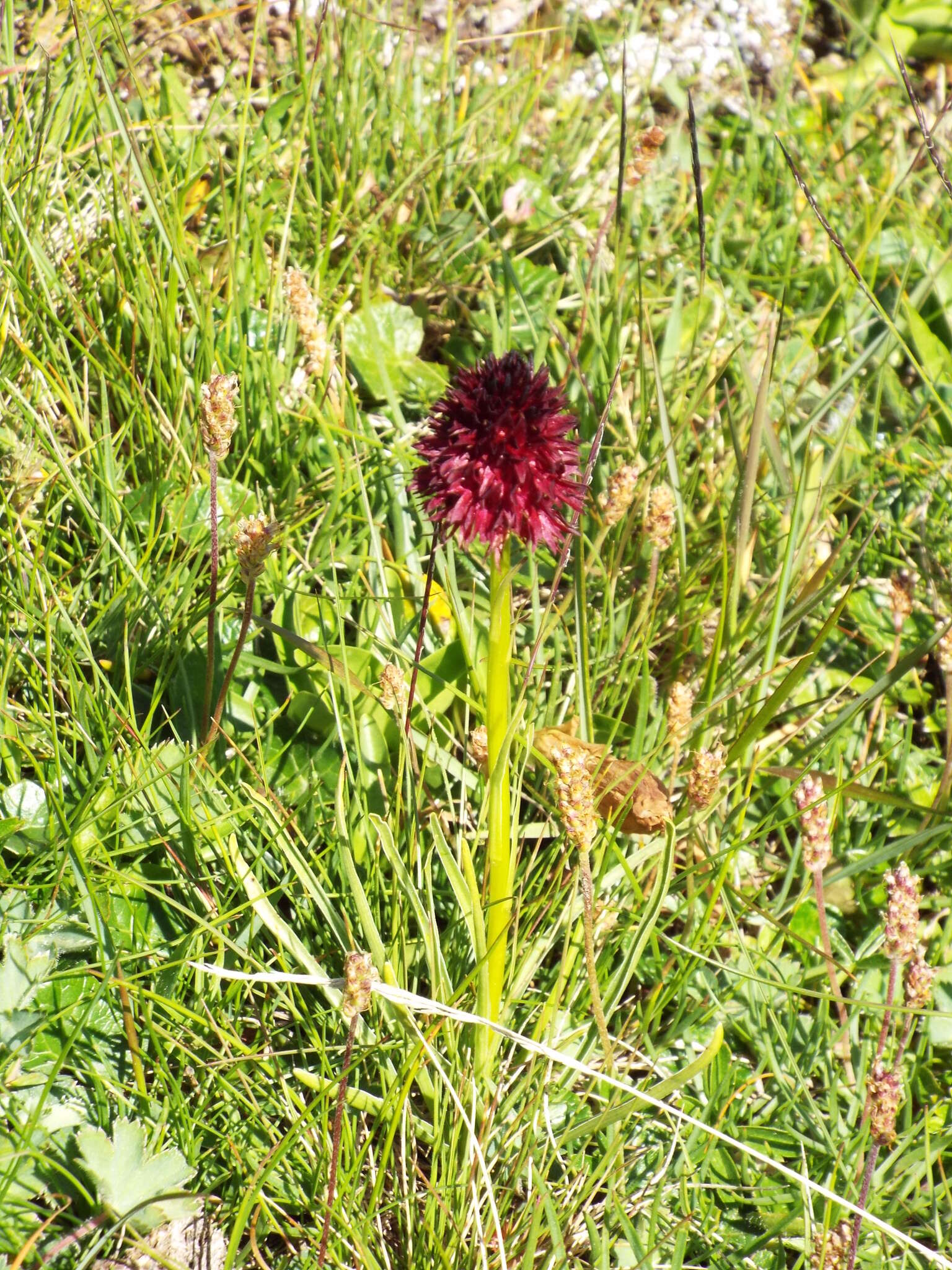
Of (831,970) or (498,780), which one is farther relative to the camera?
(831,970)

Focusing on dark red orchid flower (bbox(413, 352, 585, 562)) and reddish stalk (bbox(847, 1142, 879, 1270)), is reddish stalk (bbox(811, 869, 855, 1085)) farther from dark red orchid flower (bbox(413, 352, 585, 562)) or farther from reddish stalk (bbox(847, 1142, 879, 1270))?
dark red orchid flower (bbox(413, 352, 585, 562))

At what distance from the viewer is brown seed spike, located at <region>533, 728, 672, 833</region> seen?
180cm

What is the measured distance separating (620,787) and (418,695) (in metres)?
0.43

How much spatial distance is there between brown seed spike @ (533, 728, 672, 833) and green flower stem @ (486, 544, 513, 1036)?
→ 196 millimetres

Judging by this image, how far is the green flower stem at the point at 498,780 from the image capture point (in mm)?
1426

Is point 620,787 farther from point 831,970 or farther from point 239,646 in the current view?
point 239,646

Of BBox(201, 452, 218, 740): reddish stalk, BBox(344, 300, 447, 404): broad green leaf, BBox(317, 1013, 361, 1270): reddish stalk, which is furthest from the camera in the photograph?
BBox(344, 300, 447, 404): broad green leaf

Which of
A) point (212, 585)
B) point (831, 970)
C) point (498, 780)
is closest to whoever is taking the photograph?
point (498, 780)

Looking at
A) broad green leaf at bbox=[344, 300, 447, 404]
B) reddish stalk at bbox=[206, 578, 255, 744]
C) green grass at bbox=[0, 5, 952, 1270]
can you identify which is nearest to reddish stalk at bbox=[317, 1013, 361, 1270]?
green grass at bbox=[0, 5, 952, 1270]

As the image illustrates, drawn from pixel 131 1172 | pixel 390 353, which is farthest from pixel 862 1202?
pixel 390 353

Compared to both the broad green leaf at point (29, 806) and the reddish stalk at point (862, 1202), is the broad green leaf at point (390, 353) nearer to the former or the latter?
the broad green leaf at point (29, 806)

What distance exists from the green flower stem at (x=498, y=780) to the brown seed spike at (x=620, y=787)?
7.7 inches

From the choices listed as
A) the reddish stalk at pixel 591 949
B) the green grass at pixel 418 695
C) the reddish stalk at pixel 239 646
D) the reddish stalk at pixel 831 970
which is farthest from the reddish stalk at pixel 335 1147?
the reddish stalk at pixel 831 970

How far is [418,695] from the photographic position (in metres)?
2.08
